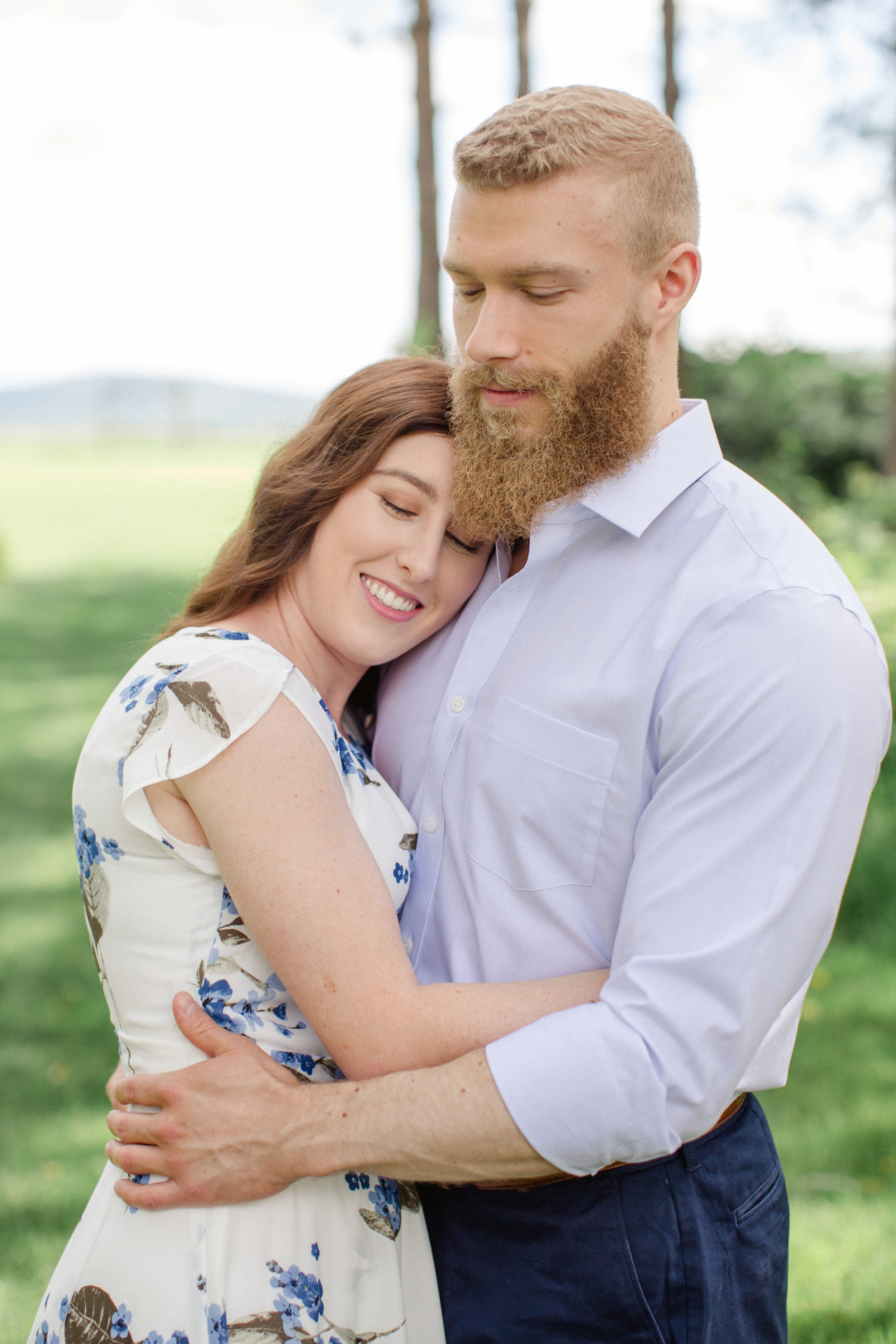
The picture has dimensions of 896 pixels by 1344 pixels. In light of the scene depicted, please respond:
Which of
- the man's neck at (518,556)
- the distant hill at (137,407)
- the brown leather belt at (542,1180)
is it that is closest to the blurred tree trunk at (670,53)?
the man's neck at (518,556)

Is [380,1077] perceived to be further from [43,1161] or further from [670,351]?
[43,1161]

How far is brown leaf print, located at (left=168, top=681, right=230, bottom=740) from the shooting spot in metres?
1.90

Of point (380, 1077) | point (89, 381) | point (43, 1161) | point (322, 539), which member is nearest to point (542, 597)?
point (322, 539)

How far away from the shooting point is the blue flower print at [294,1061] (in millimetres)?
2018

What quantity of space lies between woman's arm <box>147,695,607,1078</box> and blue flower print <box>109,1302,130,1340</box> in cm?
54

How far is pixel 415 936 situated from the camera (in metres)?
2.20

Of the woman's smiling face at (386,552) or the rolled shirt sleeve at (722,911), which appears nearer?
the rolled shirt sleeve at (722,911)

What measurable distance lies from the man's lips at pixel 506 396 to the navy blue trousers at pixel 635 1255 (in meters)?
1.41

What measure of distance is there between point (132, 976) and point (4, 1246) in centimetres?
230

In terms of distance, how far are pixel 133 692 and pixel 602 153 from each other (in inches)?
50.6

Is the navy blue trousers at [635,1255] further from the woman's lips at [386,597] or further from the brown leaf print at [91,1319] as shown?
the woman's lips at [386,597]

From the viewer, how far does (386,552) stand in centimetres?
238

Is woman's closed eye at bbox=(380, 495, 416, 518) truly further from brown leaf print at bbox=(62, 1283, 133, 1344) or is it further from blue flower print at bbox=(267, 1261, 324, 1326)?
brown leaf print at bbox=(62, 1283, 133, 1344)

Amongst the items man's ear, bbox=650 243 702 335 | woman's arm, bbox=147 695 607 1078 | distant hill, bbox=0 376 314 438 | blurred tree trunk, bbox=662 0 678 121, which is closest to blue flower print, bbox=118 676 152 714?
woman's arm, bbox=147 695 607 1078
